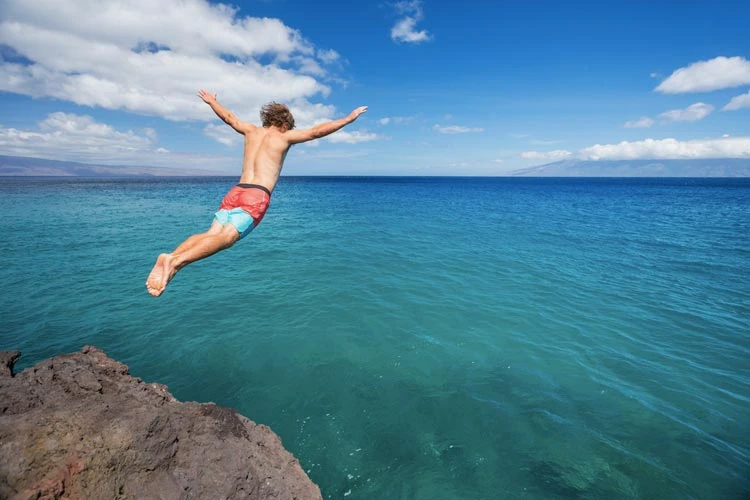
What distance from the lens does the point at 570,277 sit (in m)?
16.5

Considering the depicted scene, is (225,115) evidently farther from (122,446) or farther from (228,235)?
(122,446)

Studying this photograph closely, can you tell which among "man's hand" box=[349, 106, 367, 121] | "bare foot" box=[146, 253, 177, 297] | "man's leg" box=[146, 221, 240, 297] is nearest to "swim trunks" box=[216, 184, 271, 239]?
"man's leg" box=[146, 221, 240, 297]

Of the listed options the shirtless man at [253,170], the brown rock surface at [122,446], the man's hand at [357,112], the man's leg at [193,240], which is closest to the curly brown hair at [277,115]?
the shirtless man at [253,170]

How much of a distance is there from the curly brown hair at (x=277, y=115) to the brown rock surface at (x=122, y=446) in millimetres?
4549

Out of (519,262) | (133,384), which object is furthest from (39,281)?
(519,262)

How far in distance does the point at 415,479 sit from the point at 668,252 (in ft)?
79.8

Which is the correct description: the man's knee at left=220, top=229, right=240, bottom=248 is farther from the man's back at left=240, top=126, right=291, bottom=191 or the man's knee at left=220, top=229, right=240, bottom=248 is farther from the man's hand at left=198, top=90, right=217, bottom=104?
the man's hand at left=198, top=90, right=217, bottom=104

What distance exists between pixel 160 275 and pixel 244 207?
1.55 meters

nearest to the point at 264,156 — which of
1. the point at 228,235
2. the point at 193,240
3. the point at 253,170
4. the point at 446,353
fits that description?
the point at 253,170

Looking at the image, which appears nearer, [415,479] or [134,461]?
[134,461]

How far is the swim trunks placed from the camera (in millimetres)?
4938

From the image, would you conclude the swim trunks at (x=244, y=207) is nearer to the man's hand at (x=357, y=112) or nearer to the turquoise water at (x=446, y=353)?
the man's hand at (x=357, y=112)

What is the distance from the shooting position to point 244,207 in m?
5.04

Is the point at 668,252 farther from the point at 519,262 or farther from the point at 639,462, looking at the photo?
the point at 639,462
